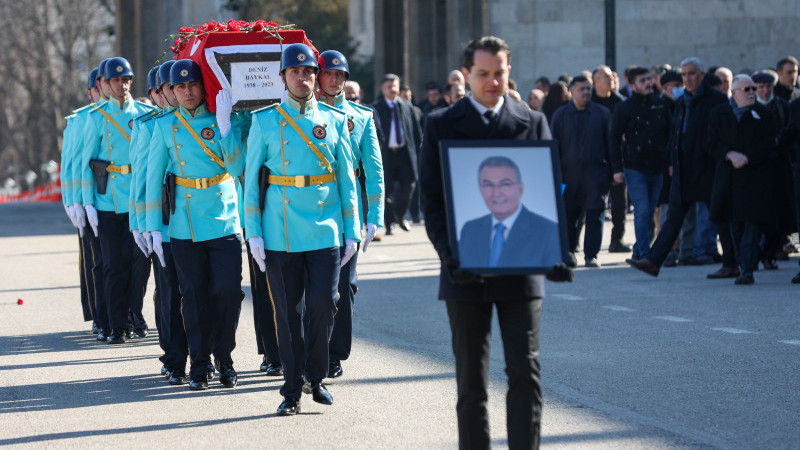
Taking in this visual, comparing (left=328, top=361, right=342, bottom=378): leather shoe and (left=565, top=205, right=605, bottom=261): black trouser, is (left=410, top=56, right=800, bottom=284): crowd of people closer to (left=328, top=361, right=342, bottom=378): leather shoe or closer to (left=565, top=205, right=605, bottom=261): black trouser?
(left=565, top=205, right=605, bottom=261): black trouser

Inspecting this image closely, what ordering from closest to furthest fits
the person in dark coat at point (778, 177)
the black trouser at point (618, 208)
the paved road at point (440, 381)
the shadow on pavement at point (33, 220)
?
the paved road at point (440, 381) → the person in dark coat at point (778, 177) → the black trouser at point (618, 208) → the shadow on pavement at point (33, 220)

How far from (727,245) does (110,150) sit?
20.7 feet

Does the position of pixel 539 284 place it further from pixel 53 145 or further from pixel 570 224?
pixel 53 145

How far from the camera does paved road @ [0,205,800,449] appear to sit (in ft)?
25.4

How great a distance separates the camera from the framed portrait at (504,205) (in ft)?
19.9

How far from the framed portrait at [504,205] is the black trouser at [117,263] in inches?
240

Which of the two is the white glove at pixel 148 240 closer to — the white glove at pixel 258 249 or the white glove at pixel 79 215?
the white glove at pixel 258 249

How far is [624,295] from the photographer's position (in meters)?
13.5

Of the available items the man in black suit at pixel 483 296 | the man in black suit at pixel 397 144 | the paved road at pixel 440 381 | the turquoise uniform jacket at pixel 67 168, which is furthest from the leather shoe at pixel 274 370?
the man in black suit at pixel 397 144

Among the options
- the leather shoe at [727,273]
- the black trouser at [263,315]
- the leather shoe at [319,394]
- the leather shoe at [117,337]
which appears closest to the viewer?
the leather shoe at [319,394]

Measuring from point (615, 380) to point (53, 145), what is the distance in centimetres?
5814

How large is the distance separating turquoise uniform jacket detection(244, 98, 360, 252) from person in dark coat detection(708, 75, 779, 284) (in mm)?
6622

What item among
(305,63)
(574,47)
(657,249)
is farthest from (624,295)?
(574,47)

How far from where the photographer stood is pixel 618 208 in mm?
17672
